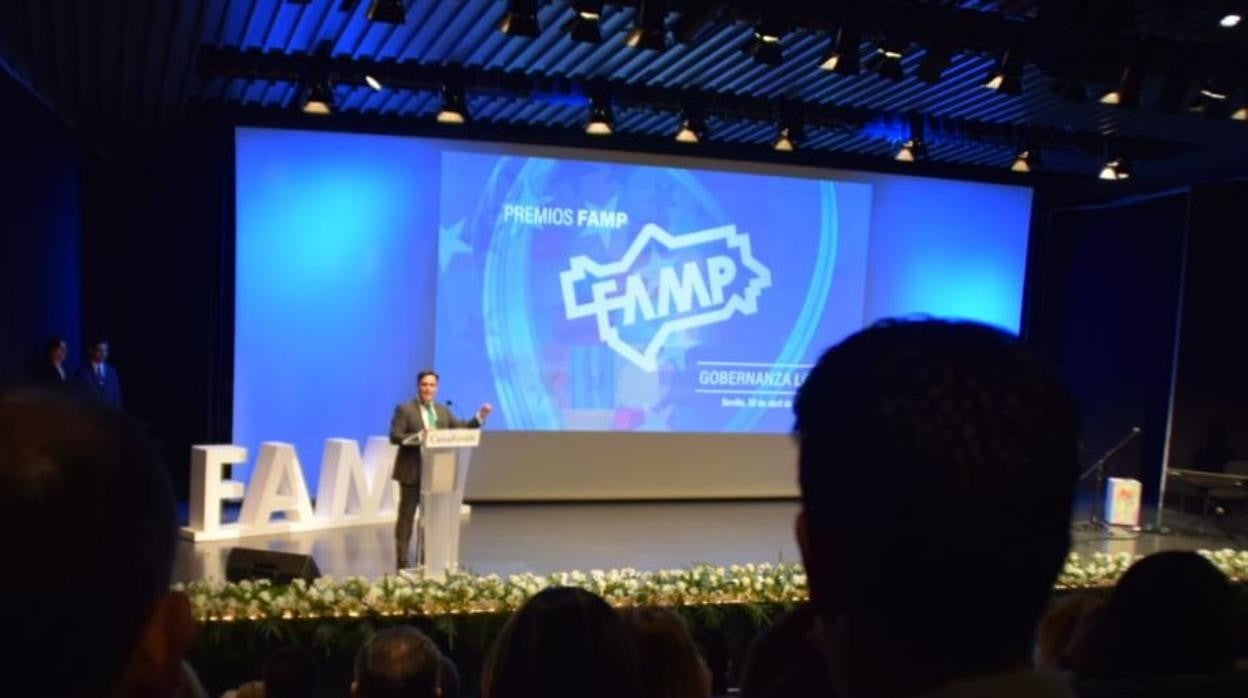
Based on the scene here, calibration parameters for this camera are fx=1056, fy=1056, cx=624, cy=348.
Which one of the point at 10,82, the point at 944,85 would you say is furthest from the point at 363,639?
the point at 944,85

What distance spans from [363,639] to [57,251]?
6.60 metres

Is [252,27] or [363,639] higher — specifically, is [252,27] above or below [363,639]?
above

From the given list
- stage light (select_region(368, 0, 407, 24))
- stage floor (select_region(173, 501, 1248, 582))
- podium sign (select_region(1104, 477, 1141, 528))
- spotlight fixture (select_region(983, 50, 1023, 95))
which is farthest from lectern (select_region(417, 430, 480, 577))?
podium sign (select_region(1104, 477, 1141, 528))

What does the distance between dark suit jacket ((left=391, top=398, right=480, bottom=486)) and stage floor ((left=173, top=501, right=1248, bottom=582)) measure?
0.68 m

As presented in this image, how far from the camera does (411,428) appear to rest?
7.28m

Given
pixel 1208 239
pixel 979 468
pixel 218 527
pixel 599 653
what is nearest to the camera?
pixel 979 468

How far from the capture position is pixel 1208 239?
464 inches

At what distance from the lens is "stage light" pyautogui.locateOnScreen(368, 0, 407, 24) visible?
19.6ft

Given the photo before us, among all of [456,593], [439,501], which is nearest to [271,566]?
[456,593]

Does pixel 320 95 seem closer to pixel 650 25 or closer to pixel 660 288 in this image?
pixel 650 25

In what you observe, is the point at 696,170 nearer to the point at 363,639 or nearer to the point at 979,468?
the point at 363,639

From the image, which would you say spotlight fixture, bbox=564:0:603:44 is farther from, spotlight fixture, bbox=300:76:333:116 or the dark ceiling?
spotlight fixture, bbox=300:76:333:116

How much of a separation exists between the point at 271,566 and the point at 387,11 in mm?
3107

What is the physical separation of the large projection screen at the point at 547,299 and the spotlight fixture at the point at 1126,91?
3213 millimetres
